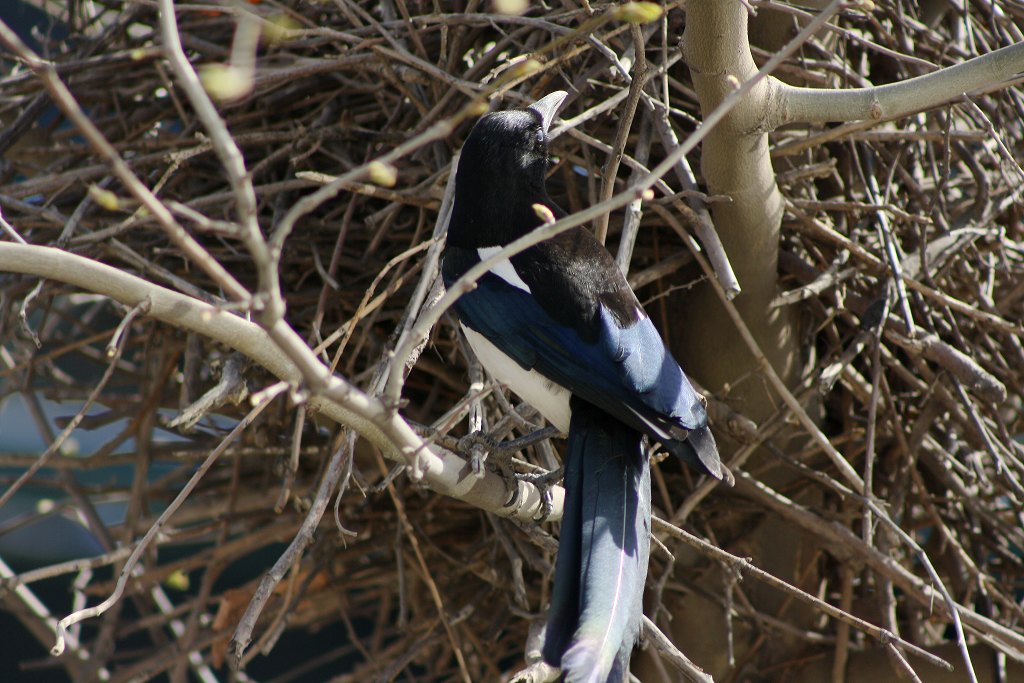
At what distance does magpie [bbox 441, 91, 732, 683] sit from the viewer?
111 cm

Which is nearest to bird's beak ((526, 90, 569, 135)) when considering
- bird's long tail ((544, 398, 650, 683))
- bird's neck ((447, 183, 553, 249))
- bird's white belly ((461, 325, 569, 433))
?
bird's neck ((447, 183, 553, 249))

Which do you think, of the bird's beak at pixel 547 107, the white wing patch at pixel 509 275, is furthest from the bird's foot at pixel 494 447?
the bird's beak at pixel 547 107

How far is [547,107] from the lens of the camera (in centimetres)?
151

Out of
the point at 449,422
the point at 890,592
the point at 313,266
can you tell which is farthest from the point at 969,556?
the point at 313,266

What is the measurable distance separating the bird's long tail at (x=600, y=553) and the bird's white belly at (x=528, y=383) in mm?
57

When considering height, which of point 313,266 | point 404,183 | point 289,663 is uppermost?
point 404,183

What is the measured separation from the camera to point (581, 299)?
138 centimetres

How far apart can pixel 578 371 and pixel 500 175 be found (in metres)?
0.38

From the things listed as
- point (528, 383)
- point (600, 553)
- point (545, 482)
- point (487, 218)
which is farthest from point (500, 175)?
point (600, 553)

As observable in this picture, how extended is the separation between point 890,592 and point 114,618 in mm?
1391

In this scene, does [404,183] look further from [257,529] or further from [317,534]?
[257,529]

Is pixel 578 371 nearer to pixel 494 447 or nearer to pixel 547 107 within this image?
pixel 494 447

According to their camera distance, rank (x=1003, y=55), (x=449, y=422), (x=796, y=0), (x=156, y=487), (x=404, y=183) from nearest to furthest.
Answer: (x=1003, y=55) < (x=449, y=422) < (x=796, y=0) < (x=404, y=183) < (x=156, y=487)

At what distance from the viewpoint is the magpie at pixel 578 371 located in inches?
43.7
